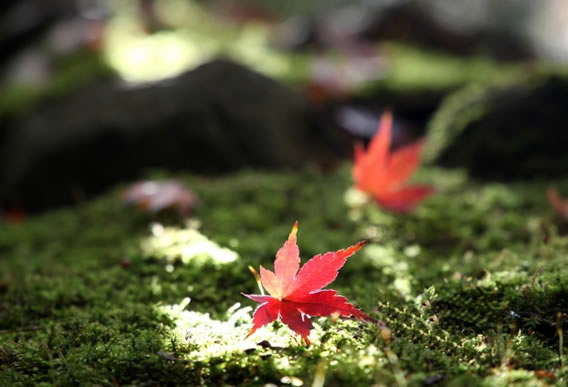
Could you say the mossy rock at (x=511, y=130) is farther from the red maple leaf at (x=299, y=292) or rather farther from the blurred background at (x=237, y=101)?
the red maple leaf at (x=299, y=292)

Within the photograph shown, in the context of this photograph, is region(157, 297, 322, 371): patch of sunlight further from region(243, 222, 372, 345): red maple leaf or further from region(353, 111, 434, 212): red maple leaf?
region(353, 111, 434, 212): red maple leaf

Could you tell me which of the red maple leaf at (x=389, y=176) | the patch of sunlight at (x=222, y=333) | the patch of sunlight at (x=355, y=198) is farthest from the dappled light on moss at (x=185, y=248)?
the patch of sunlight at (x=355, y=198)

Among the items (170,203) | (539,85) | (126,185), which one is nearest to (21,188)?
(126,185)

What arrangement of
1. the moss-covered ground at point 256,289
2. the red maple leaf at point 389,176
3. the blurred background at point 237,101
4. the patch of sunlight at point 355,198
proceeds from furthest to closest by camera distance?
the blurred background at point 237,101, the patch of sunlight at point 355,198, the red maple leaf at point 389,176, the moss-covered ground at point 256,289

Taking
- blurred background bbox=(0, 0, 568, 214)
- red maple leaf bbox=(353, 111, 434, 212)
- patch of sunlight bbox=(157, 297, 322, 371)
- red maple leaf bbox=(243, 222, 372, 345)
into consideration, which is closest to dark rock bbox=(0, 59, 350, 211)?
blurred background bbox=(0, 0, 568, 214)

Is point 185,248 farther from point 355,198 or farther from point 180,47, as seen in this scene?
point 180,47

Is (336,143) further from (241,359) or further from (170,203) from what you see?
(241,359)

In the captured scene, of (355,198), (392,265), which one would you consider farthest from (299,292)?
(355,198)
